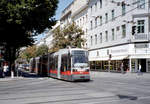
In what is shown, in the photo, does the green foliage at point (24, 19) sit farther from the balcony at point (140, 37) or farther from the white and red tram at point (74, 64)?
the balcony at point (140, 37)

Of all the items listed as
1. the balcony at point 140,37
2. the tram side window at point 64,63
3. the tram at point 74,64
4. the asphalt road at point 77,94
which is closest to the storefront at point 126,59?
the balcony at point 140,37

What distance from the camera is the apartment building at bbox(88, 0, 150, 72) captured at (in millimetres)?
38938

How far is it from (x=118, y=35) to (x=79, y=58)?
22550mm

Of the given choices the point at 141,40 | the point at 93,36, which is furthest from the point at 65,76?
the point at 93,36

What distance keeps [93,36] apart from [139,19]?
54.2 ft

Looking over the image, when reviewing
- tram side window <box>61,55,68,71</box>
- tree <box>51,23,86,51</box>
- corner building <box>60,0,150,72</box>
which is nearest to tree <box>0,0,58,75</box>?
tram side window <box>61,55,68,71</box>

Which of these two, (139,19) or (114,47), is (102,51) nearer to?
(114,47)

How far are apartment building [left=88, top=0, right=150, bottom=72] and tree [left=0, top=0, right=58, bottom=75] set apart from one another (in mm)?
7970

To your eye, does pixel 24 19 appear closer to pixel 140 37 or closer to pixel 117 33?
pixel 140 37

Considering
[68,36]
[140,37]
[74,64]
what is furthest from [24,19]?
[68,36]

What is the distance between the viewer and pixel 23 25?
29.0 metres

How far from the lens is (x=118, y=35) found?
43.8 meters

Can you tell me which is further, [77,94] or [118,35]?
[118,35]

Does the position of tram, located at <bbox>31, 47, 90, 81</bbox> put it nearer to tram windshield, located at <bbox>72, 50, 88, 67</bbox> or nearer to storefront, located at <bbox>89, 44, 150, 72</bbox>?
tram windshield, located at <bbox>72, 50, 88, 67</bbox>
